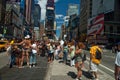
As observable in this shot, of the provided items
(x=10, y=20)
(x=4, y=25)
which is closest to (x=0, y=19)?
(x=4, y=25)

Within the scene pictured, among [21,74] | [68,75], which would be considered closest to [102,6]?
[21,74]

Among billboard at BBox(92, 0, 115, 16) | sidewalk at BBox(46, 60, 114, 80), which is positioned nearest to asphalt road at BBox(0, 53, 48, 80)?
sidewalk at BBox(46, 60, 114, 80)

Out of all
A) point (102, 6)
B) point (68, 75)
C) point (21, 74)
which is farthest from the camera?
point (102, 6)

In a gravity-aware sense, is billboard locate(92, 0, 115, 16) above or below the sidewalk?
above

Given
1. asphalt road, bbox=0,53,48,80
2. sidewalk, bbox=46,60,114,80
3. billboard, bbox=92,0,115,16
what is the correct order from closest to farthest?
asphalt road, bbox=0,53,48,80, sidewalk, bbox=46,60,114,80, billboard, bbox=92,0,115,16

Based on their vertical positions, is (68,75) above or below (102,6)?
below

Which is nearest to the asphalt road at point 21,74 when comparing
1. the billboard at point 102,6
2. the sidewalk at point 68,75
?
the sidewalk at point 68,75

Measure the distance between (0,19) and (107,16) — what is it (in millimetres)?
49942

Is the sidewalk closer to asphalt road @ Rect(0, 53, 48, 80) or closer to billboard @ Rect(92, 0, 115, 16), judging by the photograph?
asphalt road @ Rect(0, 53, 48, 80)

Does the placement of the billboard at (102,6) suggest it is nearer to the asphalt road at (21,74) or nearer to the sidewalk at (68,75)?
the sidewalk at (68,75)

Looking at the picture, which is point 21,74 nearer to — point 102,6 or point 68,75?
point 68,75

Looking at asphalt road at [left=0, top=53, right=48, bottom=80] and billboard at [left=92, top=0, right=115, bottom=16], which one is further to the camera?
billboard at [left=92, top=0, right=115, bottom=16]

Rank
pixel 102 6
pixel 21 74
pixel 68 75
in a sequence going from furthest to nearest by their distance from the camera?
pixel 102 6 < pixel 21 74 < pixel 68 75

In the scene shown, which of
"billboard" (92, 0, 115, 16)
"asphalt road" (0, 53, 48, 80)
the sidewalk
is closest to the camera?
"asphalt road" (0, 53, 48, 80)
